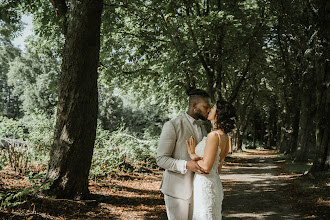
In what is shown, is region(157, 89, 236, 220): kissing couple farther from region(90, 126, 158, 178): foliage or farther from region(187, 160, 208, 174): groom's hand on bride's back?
region(90, 126, 158, 178): foliage

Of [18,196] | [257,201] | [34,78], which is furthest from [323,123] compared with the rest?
[34,78]

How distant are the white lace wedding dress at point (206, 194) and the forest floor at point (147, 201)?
353 cm

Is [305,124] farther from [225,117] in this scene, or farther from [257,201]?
[225,117]

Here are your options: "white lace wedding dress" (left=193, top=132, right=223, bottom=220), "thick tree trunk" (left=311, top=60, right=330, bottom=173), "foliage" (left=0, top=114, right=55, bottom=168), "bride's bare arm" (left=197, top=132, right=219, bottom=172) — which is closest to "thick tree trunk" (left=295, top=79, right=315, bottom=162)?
"thick tree trunk" (left=311, top=60, right=330, bottom=173)

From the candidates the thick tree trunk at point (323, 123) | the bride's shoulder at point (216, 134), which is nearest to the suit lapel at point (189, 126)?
the bride's shoulder at point (216, 134)

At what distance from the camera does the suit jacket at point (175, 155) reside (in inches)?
138

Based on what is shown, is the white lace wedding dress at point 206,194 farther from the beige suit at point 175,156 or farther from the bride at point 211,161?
the beige suit at point 175,156

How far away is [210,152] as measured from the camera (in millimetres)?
3387

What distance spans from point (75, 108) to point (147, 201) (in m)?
3.67

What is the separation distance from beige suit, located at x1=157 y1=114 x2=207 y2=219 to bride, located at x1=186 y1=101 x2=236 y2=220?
96 mm

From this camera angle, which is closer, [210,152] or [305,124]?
[210,152]

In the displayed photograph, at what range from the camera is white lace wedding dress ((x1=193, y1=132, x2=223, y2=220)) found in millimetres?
3506

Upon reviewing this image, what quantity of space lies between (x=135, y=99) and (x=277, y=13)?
538 inches

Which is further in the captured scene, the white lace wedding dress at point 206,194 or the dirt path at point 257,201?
the dirt path at point 257,201
